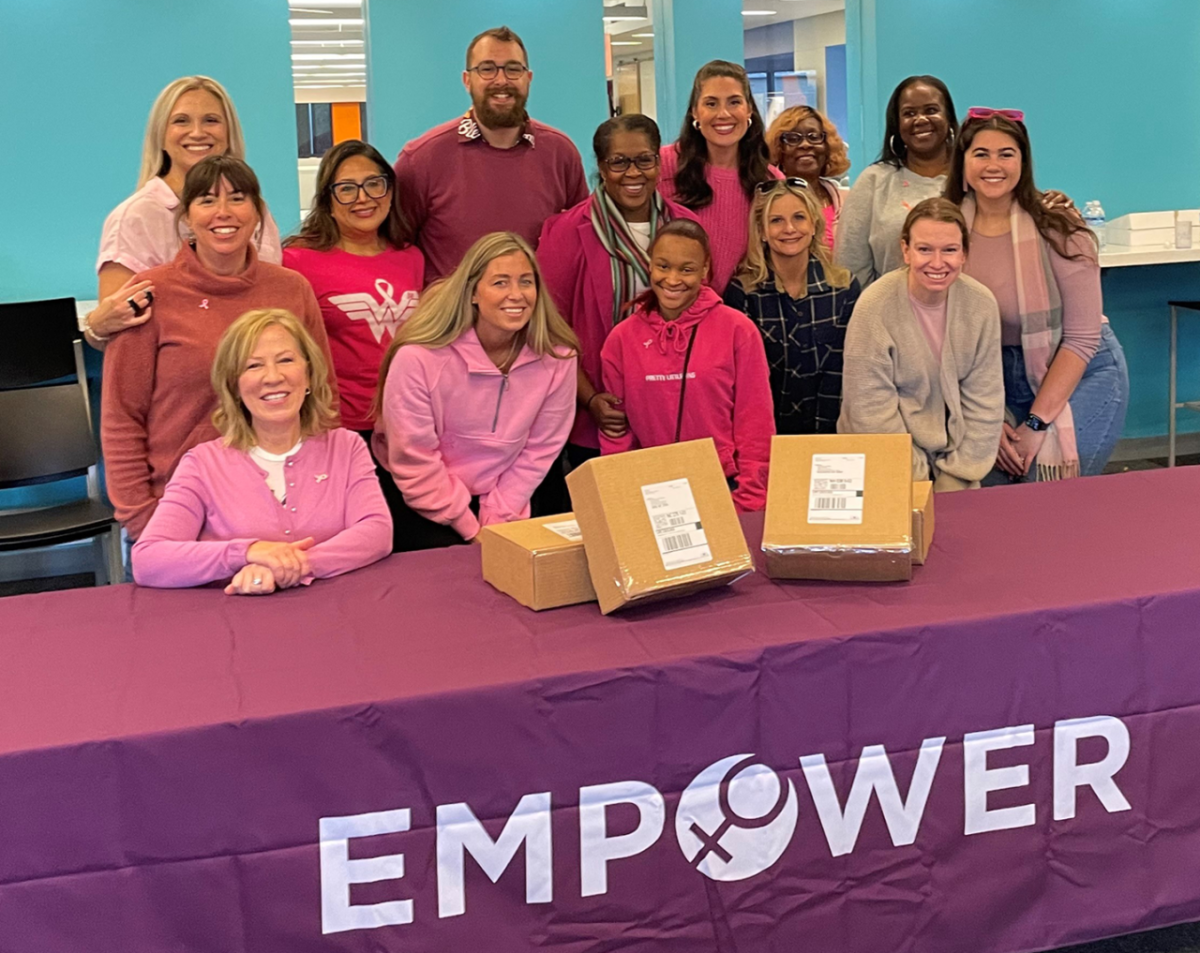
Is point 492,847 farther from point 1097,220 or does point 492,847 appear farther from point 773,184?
point 1097,220

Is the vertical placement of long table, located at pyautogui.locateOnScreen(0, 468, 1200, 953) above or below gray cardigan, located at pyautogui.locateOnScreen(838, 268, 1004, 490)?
below

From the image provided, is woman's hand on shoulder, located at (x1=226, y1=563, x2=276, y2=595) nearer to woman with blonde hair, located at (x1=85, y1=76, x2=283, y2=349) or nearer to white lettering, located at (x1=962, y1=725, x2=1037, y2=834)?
woman with blonde hair, located at (x1=85, y1=76, x2=283, y2=349)

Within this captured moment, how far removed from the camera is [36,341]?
12.4ft

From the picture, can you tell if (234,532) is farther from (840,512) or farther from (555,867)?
(840,512)

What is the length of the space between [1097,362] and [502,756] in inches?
81.5

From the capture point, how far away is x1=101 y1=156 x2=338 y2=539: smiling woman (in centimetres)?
250

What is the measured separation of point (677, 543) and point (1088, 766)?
700 millimetres

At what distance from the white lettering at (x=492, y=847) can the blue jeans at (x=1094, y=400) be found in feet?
6.04

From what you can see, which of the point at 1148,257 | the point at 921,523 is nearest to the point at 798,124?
the point at 921,523

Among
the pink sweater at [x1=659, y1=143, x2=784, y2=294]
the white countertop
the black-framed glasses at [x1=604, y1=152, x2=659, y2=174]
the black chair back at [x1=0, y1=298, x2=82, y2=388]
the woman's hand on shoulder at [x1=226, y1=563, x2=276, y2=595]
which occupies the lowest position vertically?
the woman's hand on shoulder at [x1=226, y1=563, x2=276, y2=595]

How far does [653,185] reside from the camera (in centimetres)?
301

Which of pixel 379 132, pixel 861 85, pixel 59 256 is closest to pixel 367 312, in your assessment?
pixel 59 256

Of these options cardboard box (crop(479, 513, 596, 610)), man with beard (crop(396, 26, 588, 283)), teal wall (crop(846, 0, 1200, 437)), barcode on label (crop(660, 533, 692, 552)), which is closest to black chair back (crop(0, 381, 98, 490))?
man with beard (crop(396, 26, 588, 283))

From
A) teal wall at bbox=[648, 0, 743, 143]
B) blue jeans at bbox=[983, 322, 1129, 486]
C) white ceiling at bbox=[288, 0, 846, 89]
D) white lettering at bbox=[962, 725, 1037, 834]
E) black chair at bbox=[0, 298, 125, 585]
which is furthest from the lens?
white ceiling at bbox=[288, 0, 846, 89]
